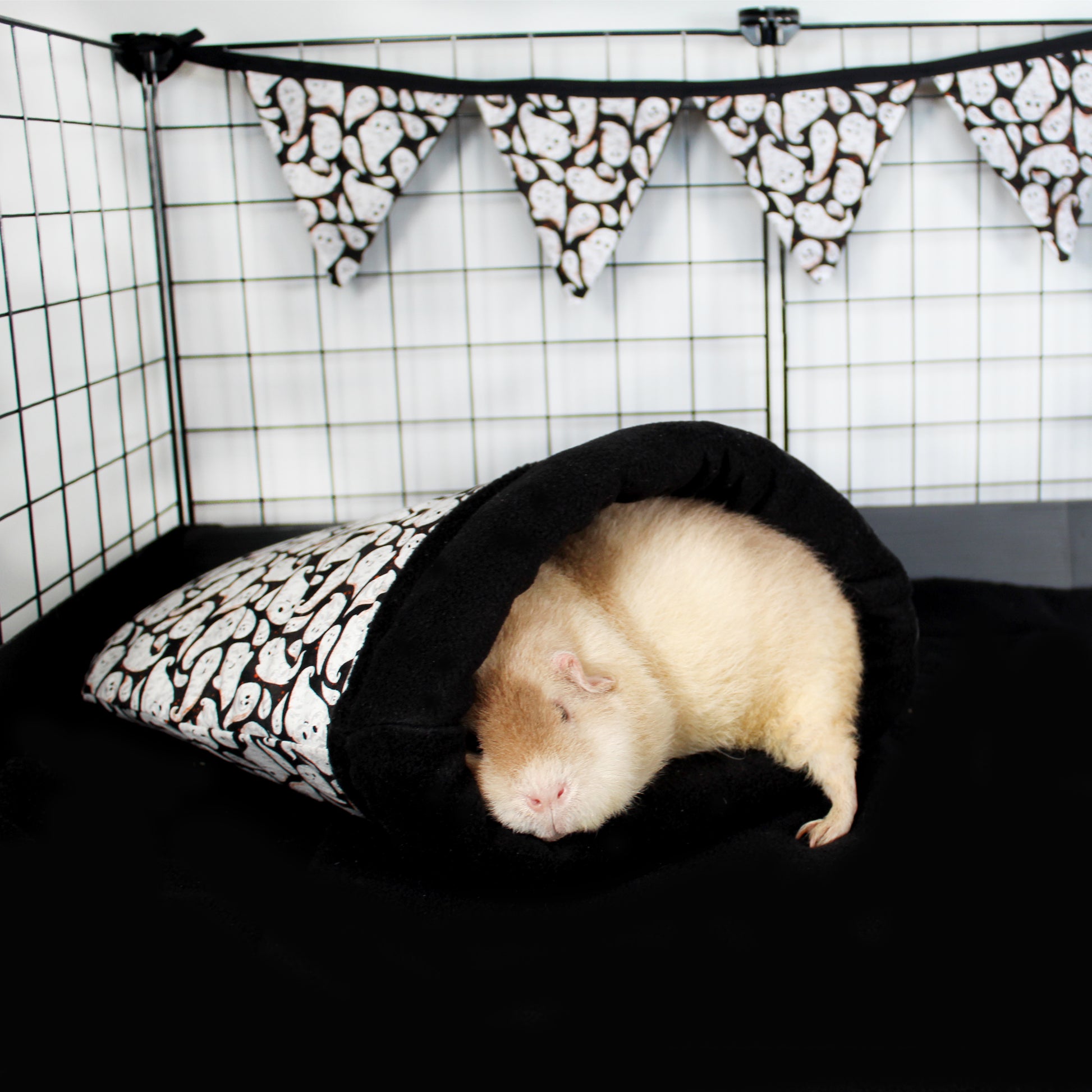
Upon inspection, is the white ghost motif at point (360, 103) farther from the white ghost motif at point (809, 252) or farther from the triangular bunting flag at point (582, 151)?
the white ghost motif at point (809, 252)

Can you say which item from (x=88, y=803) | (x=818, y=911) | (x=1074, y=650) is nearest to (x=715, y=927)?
(x=818, y=911)

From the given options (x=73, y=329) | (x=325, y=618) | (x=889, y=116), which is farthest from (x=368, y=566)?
(x=889, y=116)

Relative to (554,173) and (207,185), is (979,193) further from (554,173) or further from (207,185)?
(207,185)

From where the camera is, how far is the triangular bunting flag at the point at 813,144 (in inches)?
88.5

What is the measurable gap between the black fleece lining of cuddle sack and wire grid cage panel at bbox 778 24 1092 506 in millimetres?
914

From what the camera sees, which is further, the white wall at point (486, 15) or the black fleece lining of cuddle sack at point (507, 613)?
the white wall at point (486, 15)

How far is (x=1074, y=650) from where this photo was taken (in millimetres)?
2156

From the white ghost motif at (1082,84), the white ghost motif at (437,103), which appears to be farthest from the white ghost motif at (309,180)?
the white ghost motif at (1082,84)

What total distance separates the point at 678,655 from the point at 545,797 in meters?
0.35

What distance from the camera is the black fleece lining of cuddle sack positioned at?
1.37 meters

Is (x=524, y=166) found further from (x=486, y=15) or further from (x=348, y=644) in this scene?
(x=348, y=644)

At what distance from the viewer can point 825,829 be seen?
5.14 feet

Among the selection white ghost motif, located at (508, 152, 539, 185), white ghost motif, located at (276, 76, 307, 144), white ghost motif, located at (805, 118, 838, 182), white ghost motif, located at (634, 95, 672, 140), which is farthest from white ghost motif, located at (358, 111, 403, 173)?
white ghost motif, located at (805, 118, 838, 182)

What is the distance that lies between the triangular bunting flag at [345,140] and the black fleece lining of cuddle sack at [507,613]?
92cm
